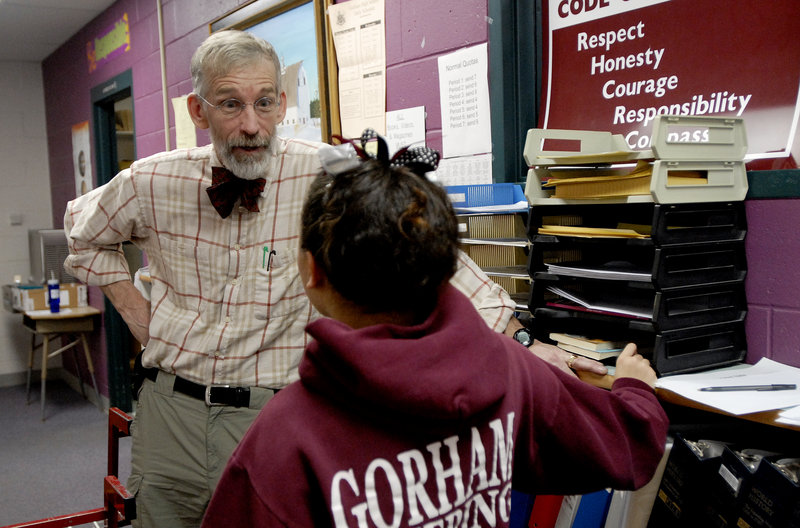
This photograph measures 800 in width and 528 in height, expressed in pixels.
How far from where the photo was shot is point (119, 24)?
4.09 meters

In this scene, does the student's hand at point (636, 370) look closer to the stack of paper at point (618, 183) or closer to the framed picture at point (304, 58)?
the stack of paper at point (618, 183)

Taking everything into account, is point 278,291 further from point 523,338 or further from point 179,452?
point 523,338

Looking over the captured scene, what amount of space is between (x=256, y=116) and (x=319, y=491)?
1004 millimetres

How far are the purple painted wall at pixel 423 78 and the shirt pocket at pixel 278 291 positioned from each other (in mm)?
676

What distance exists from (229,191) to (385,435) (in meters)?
0.97

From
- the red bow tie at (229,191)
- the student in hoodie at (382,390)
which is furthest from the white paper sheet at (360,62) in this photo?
the student in hoodie at (382,390)

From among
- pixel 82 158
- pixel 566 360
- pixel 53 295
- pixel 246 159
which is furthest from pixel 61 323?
pixel 566 360

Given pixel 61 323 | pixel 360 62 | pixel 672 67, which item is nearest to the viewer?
pixel 672 67

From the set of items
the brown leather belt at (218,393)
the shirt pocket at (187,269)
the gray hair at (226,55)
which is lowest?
the brown leather belt at (218,393)

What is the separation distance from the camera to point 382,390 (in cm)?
66

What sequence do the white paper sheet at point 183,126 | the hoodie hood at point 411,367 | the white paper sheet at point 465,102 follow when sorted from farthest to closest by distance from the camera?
the white paper sheet at point 183,126, the white paper sheet at point 465,102, the hoodie hood at point 411,367

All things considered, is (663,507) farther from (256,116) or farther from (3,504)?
(3,504)

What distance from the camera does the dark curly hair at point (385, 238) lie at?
702mm

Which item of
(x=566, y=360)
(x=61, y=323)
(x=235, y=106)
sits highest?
(x=235, y=106)
